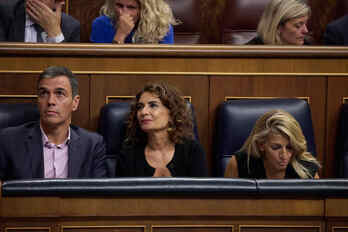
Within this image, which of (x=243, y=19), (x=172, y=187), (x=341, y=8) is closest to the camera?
(x=172, y=187)

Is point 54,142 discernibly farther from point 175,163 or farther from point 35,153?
point 175,163

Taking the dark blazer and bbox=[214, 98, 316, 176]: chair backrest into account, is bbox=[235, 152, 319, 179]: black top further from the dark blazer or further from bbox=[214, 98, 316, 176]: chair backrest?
the dark blazer

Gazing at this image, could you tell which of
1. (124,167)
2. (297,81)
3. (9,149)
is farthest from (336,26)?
(9,149)

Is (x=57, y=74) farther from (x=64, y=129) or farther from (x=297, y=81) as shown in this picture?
(x=297, y=81)

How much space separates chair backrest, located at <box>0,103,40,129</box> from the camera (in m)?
1.16

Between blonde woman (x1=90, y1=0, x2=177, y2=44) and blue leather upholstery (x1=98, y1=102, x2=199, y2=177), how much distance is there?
252 millimetres

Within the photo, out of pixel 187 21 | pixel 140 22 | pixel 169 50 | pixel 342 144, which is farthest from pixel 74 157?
pixel 187 21

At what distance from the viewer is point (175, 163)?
1161 millimetres

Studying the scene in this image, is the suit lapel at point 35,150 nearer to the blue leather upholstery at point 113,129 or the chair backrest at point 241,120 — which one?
the blue leather upholstery at point 113,129

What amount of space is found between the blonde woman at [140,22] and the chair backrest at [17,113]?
11.7 inches

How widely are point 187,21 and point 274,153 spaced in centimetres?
76

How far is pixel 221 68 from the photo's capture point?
51.0 inches

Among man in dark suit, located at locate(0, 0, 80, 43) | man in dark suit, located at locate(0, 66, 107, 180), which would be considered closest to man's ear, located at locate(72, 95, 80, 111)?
man in dark suit, located at locate(0, 66, 107, 180)

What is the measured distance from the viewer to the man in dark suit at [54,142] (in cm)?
109
